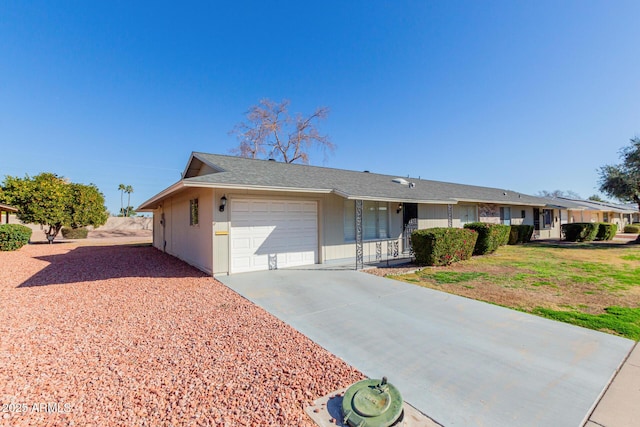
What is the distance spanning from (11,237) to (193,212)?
12188mm

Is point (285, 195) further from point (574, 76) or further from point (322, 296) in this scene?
point (574, 76)

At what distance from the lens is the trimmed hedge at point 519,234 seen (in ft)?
53.6

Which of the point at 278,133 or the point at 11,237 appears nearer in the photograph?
the point at 11,237

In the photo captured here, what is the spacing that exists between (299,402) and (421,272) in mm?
6892

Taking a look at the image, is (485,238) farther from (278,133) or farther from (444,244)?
(278,133)

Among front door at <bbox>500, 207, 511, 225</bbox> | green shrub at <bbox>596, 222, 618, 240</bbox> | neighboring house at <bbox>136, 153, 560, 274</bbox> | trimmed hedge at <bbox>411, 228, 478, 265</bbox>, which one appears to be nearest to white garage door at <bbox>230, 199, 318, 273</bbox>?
neighboring house at <bbox>136, 153, 560, 274</bbox>

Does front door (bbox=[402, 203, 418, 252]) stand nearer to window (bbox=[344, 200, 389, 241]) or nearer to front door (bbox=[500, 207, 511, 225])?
window (bbox=[344, 200, 389, 241])

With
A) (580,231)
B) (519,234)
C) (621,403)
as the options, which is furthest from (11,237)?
(580,231)

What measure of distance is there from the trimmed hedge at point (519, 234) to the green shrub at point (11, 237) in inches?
1073

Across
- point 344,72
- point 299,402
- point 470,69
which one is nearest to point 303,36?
point 344,72

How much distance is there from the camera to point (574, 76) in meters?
10.3

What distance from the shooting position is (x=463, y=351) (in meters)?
3.62

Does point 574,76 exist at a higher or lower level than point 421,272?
higher

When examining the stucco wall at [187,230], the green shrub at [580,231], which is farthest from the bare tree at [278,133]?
the green shrub at [580,231]
